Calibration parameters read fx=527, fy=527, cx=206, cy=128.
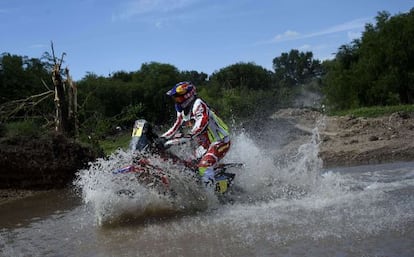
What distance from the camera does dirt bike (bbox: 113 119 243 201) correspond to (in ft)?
24.3

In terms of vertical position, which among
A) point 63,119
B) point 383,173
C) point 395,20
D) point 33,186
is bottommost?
point 383,173

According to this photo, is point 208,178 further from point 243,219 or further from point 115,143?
point 115,143

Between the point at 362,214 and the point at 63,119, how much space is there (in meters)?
10.3

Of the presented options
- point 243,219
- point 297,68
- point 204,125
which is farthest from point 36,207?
point 297,68

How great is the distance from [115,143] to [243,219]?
14920mm

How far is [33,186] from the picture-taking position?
1144 cm

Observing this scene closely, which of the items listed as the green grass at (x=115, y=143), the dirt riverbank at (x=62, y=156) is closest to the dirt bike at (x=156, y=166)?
the dirt riverbank at (x=62, y=156)

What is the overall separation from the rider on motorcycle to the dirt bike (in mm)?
162

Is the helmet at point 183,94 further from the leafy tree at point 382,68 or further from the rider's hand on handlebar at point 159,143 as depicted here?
the leafy tree at point 382,68

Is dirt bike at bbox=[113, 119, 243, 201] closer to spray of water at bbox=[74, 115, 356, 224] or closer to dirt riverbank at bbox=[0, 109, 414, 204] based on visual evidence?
spray of water at bbox=[74, 115, 356, 224]

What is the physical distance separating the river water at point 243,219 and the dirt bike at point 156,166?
20 centimetres

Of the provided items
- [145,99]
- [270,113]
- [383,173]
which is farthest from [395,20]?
[383,173]

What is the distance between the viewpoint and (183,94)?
337 inches

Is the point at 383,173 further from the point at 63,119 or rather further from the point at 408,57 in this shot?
the point at 408,57
